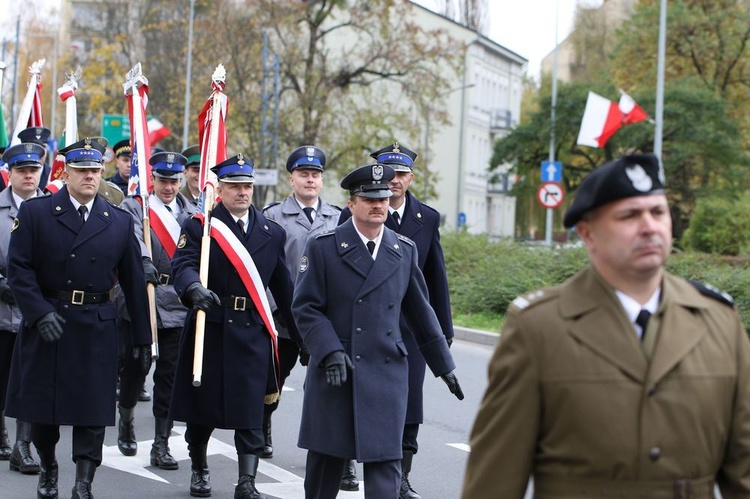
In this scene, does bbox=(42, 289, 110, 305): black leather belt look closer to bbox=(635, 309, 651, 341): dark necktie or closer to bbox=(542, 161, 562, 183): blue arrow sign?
bbox=(635, 309, 651, 341): dark necktie

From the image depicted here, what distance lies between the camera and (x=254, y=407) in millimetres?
8117

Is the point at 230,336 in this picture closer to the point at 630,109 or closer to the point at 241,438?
the point at 241,438

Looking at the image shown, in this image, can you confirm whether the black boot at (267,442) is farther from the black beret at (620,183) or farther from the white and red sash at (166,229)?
the black beret at (620,183)

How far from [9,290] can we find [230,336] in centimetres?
178

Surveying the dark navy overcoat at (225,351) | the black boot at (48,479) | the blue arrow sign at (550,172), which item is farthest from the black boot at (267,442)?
the blue arrow sign at (550,172)

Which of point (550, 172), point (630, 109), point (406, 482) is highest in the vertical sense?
point (630, 109)

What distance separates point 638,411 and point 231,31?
41943 mm

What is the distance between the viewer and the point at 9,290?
29.6ft

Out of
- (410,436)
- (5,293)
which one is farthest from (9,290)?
(410,436)

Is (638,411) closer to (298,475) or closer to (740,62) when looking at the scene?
(298,475)

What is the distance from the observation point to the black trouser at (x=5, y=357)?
9258 mm

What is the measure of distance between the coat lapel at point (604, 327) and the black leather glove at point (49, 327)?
457 cm

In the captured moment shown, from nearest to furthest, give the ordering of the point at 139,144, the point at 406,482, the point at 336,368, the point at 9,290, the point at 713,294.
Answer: the point at 713,294 → the point at 336,368 → the point at 406,482 → the point at 9,290 → the point at 139,144

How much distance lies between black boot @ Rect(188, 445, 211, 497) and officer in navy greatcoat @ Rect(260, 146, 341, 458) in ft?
4.16
